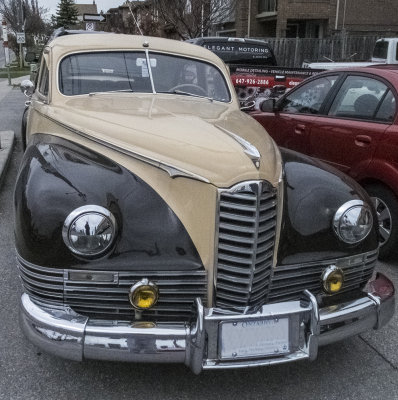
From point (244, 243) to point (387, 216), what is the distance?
7.98 ft

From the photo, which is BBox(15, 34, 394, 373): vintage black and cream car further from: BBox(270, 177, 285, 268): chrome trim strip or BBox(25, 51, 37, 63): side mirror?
BBox(25, 51, 37, 63): side mirror

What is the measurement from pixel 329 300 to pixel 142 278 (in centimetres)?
102

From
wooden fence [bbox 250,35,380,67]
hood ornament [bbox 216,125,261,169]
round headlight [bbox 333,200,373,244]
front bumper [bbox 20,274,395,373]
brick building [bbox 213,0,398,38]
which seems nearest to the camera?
front bumper [bbox 20,274,395,373]

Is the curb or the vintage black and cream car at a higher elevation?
the vintage black and cream car

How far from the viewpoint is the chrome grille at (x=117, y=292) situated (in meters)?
2.48

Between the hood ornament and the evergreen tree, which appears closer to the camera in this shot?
the hood ornament

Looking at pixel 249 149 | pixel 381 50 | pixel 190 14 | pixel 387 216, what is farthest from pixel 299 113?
pixel 190 14

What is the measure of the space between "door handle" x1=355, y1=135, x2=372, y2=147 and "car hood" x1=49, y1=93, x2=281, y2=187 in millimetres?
1314

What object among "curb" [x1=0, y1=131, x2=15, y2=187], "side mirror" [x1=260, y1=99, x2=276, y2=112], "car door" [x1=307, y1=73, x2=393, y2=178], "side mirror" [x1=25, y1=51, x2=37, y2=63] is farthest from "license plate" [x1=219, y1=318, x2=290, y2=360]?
"side mirror" [x1=25, y1=51, x2=37, y2=63]

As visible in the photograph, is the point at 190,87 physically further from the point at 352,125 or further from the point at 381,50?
the point at 381,50

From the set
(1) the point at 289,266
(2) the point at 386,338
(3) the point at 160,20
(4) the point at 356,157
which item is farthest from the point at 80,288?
(3) the point at 160,20

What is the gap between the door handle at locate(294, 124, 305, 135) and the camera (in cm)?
547

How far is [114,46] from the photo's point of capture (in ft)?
14.2

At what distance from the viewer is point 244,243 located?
8.18 ft
